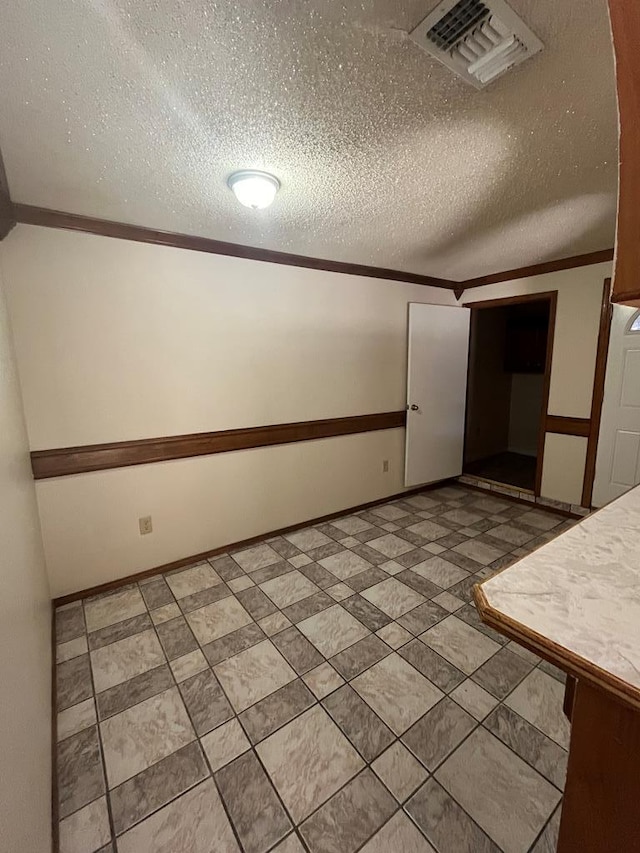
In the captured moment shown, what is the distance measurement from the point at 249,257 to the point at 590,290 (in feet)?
9.02

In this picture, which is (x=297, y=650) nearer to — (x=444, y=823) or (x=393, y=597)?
(x=393, y=597)

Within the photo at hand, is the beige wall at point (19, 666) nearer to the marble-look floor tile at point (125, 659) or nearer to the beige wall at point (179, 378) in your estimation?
the marble-look floor tile at point (125, 659)

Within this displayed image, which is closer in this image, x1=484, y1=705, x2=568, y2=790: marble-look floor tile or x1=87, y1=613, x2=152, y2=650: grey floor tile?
x1=484, y1=705, x2=568, y2=790: marble-look floor tile

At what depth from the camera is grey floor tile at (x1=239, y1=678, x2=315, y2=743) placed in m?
1.35

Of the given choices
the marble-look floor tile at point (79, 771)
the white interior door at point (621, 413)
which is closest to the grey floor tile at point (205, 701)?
the marble-look floor tile at point (79, 771)

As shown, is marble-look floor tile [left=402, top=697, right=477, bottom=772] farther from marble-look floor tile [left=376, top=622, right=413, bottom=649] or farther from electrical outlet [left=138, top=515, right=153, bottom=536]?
electrical outlet [left=138, top=515, right=153, bottom=536]

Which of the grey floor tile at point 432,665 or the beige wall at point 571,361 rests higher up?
the beige wall at point 571,361

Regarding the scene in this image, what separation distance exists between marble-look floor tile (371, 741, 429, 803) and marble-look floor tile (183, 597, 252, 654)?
3.00ft

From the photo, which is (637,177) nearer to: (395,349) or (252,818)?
(252,818)

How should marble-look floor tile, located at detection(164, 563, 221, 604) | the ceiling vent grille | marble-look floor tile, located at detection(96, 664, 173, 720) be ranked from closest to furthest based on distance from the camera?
the ceiling vent grille < marble-look floor tile, located at detection(96, 664, 173, 720) < marble-look floor tile, located at detection(164, 563, 221, 604)

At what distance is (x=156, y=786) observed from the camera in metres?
1.17

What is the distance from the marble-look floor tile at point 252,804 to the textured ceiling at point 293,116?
2.24 m

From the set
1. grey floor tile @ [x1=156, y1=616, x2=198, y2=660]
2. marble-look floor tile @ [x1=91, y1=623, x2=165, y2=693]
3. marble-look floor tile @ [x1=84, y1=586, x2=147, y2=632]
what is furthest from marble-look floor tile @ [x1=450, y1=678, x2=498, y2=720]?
marble-look floor tile @ [x1=84, y1=586, x2=147, y2=632]

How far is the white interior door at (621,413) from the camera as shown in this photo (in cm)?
279
